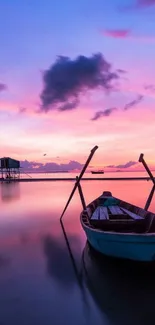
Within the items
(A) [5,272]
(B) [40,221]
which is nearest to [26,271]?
(A) [5,272]

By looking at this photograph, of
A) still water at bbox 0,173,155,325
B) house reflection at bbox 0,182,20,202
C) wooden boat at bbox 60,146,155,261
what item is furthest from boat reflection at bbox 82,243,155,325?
house reflection at bbox 0,182,20,202

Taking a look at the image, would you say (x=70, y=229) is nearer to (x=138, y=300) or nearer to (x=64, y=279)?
(x=64, y=279)

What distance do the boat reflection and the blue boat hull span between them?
547 mm

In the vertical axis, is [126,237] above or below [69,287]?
above

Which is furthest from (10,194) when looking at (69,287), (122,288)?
(122,288)

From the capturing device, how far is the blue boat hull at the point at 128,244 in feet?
28.8

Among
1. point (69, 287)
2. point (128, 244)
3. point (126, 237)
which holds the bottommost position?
point (69, 287)

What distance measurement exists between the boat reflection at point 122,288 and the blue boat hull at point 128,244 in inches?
21.5

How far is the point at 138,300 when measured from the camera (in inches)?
292

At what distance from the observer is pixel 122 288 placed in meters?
8.20

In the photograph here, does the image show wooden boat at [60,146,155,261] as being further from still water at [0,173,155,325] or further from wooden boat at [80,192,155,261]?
still water at [0,173,155,325]

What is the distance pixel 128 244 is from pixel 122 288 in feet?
4.35

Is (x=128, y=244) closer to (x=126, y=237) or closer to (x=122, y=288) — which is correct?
(x=126, y=237)

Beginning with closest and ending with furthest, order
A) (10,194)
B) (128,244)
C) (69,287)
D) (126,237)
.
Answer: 1. (69,287)
2. (126,237)
3. (128,244)
4. (10,194)
